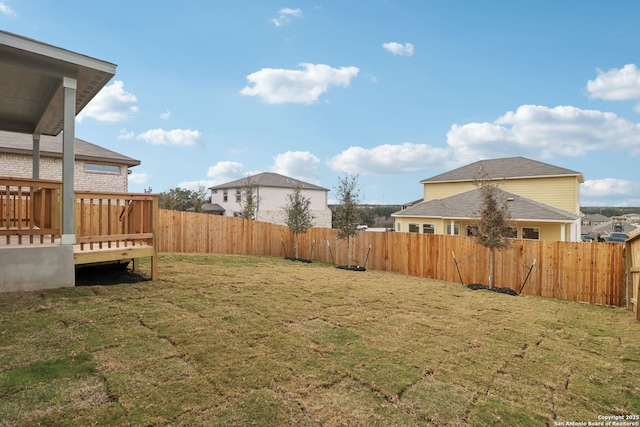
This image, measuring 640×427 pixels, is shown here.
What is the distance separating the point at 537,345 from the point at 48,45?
28.0ft

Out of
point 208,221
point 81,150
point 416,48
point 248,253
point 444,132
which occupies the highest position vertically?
point 416,48

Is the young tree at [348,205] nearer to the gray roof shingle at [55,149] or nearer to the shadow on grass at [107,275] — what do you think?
the shadow on grass at [107,275]

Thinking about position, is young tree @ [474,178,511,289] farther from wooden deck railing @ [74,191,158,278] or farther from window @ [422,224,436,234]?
window @ [422,224,436,234]

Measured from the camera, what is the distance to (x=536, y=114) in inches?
703

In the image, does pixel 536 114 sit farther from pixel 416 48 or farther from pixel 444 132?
pixel 416 48

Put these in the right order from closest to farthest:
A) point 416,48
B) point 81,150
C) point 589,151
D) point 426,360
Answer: point 426,360 → point 416,48 → point 81,150 → point 589,151

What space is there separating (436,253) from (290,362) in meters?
9.03

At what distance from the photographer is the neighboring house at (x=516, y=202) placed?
15109 mm

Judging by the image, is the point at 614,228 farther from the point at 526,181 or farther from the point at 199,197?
the point at 199,197

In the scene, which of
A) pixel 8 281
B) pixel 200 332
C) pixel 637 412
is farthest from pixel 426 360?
pixel 8 281

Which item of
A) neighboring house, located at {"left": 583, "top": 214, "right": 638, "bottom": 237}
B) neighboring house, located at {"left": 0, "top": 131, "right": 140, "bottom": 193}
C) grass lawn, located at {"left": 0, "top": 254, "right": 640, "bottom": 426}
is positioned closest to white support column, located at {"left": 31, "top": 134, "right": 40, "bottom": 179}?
neighboring house, located at {"left": 0, "top": 131, "right": 140, "bottom": 193}

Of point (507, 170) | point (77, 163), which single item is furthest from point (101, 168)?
point (507, 170)

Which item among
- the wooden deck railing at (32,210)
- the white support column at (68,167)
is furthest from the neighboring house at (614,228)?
the wooden deck railing at (32,210)

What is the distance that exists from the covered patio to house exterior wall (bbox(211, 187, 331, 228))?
73.9ft
